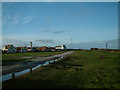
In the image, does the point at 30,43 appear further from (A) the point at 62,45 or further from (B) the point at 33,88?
(B) the point at 33,88

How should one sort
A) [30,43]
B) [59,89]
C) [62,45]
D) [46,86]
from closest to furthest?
[59,89]
[46,86]
[30,43]
[62,45]

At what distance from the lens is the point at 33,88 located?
7.15m

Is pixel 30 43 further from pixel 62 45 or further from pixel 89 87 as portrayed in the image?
pixel 89 87

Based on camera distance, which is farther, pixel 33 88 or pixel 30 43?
pixel 30 43

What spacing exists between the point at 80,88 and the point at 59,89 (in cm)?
137

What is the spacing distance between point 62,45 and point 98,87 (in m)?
174

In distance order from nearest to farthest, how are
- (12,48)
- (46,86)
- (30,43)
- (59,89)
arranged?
(59,89) < (46,86) < (12,48) < (30,43)

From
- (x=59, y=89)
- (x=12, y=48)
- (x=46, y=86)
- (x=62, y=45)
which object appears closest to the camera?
(x=59, y=89)

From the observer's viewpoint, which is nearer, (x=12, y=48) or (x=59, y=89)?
(x=59, y=89)

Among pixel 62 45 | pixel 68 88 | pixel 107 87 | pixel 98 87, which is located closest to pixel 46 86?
pixel 68 88

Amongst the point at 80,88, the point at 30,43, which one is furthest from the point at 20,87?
the point at 30,43

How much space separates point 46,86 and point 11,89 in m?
2.24

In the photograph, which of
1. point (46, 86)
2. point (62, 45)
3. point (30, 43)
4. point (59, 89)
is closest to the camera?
point (59, 89)

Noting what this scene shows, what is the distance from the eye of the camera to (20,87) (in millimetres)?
7344
